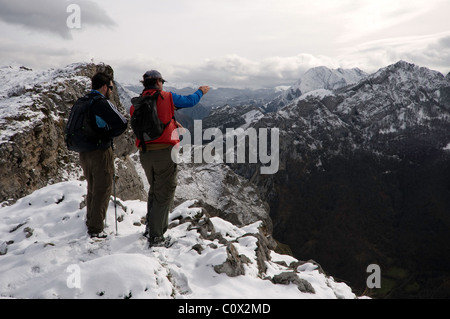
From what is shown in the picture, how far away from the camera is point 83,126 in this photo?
7.51 metres

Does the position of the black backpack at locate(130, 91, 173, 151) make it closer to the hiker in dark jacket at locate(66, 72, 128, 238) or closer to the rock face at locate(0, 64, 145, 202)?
the hiker in dark jacket at locate(66, 72, 128, 238)

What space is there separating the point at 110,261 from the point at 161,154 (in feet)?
9.65

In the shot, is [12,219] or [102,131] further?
[12,219]

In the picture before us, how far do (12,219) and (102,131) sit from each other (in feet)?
18.2

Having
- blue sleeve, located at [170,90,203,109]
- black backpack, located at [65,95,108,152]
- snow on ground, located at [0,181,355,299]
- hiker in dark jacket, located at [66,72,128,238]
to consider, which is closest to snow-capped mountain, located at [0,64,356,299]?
snow on ground, located at [0,181,355,299]

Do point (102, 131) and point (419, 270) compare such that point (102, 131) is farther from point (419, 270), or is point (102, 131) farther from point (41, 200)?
point (419, 270)

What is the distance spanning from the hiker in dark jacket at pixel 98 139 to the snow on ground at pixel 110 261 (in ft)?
3.81

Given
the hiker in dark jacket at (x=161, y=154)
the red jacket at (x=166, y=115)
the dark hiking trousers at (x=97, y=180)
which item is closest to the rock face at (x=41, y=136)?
the dark hiking trousers at (x=97, y=180)

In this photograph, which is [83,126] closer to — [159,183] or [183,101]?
[159,183]

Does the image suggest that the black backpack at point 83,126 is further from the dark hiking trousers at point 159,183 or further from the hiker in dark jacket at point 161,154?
the dark hiking trousers at point 159,183

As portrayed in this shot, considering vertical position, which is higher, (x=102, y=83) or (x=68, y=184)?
(x=102, y=83)

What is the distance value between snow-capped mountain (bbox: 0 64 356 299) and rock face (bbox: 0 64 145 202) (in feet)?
0.18
